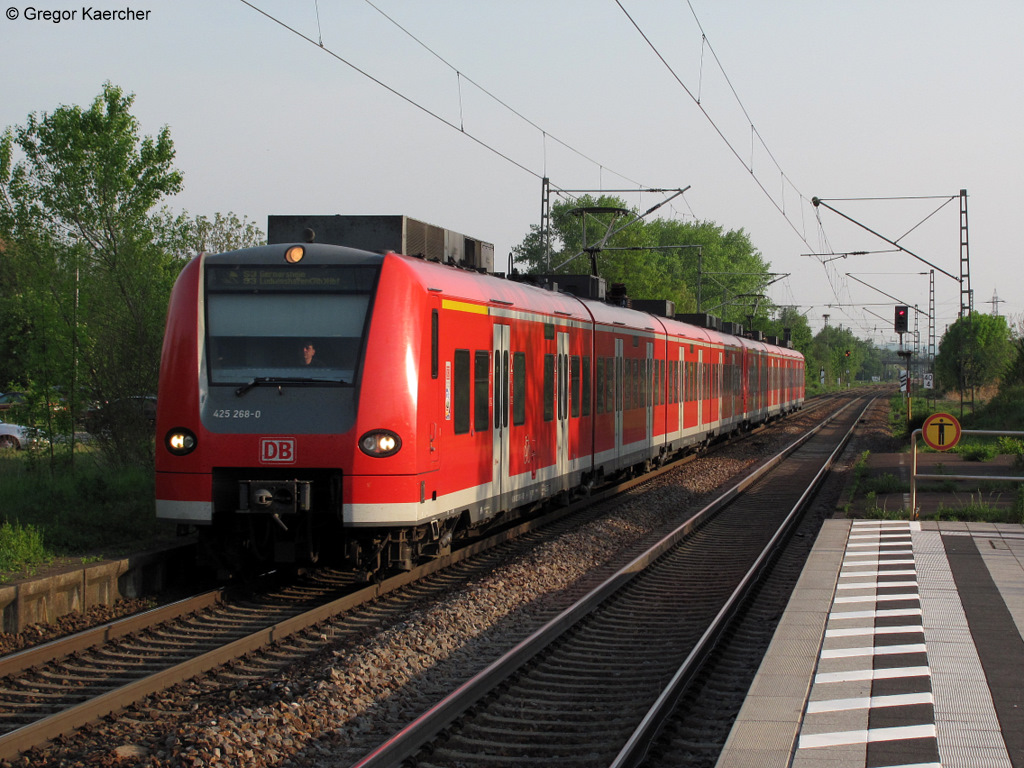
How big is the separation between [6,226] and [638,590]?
492 inches

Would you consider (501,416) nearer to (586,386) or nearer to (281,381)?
(281,381)

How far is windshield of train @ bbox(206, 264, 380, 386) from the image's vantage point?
9617mm

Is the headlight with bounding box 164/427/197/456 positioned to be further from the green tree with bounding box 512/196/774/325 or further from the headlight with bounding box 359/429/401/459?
the green tree with bounding box 512/196/774/325

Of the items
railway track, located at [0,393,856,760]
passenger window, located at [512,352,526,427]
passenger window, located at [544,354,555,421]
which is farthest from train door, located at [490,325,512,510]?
railway track, located at [0,393,856,760]

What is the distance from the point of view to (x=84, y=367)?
1514 cm

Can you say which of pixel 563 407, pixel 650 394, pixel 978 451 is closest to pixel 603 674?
pixel 563 407

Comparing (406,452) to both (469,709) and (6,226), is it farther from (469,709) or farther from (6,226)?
(6,226)

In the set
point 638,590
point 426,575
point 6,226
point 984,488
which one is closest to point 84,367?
point 6,226

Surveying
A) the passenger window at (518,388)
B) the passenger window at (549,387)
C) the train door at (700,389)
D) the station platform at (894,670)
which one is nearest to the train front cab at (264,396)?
the passenger window at (518,388)

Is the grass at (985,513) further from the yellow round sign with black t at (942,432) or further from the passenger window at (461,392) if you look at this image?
the passenger window at (461,392)

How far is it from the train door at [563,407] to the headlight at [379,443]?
5548 millimetres

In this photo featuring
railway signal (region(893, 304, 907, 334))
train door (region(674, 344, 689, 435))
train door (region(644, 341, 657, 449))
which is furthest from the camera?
railway signal (region(893, 304, 907, 334))

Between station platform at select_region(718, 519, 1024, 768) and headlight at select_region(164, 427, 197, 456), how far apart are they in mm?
4958

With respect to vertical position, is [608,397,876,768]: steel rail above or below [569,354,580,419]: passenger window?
below
